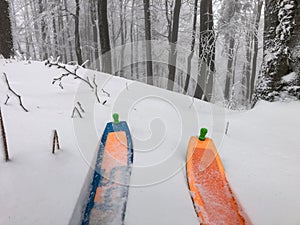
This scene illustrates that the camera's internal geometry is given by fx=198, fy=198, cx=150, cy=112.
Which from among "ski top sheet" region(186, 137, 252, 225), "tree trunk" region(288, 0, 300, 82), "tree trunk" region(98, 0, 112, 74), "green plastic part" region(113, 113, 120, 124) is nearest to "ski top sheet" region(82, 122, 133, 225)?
"green plastic part" region(113, 113, 120, 124)

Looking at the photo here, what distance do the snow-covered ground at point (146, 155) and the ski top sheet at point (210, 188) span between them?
0.07 m

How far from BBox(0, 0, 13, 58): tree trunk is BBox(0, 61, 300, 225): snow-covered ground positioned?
323 cm

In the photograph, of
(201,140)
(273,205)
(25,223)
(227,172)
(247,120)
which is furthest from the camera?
(247,120)

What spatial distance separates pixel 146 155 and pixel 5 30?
5918 millimetres

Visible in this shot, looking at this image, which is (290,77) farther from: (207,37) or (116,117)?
(116,117)

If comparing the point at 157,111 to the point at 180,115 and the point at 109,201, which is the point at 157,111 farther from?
the point at 109,201

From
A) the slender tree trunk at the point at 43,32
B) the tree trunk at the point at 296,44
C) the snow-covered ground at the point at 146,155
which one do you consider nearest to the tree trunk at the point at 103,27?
the snow-covered ground at the point at 146,155

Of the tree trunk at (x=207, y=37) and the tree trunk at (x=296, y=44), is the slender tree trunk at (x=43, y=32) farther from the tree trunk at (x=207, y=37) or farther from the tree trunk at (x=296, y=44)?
the tree trunk at (x=296, y=44)

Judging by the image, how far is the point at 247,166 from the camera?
1978mm

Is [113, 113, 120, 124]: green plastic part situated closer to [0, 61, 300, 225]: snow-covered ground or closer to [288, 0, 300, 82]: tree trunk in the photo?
[0, 61, 300, 225]: snow-covered ground

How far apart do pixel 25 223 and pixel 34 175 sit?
37 cm

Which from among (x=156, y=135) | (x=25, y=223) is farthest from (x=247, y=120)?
(x=25, y=223)

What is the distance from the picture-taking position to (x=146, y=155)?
79.7 inches

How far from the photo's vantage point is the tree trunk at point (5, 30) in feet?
17.5
